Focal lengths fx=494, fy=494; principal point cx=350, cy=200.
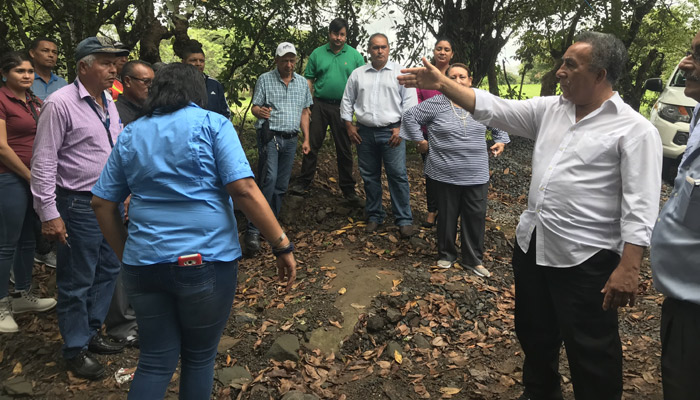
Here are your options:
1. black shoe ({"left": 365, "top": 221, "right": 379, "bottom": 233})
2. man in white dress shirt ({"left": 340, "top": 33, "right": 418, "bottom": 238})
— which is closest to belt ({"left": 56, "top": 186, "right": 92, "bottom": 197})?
man in white dress shirt ({"left": 340, "top": 33, "right": 418, "bottom": 238})

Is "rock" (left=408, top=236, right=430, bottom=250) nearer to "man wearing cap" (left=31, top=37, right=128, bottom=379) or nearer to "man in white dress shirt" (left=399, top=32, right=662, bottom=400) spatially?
"man in white dress shirt" (left=399, top=32, right=662, bottom=400)

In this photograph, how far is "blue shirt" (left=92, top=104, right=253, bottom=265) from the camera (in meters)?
2.36

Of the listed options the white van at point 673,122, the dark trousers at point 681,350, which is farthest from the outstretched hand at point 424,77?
the white van at point 673,122

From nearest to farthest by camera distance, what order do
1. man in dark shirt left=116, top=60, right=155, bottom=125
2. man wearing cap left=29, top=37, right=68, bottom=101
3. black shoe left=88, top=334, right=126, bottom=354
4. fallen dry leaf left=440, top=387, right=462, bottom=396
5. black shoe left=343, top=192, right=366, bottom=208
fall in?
fallen dry leaf left=440, top=387, right=462, bottom=396 → man in dark shirt left=116, top=60, right=155, bottom=125 → black shoe left=88, top=334, right=126, bottom=354 → man wearing cap left=29, top=37, right=68, bottom=101 → black shoe left=343, top=192, right=366, bottom=208

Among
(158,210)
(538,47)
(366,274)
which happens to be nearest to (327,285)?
(366,274)

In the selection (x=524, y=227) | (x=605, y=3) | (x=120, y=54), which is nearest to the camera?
(x=524, y=227)

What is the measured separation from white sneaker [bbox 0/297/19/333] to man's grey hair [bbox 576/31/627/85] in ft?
15.8

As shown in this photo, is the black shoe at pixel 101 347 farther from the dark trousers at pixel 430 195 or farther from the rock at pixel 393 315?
the dark trousers at pixel 430 195

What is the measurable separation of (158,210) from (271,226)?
0.55 m

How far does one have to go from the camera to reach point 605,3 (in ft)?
33.9

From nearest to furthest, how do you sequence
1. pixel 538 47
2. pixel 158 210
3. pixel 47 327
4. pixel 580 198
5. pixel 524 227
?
pixel 158 210, pixel 580 198, pixel 524 227, pixel 47 327, pixel 538 47

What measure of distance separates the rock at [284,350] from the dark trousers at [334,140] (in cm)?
320

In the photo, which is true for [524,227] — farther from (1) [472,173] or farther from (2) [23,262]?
(2) [23,262]

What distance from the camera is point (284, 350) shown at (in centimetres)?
396
